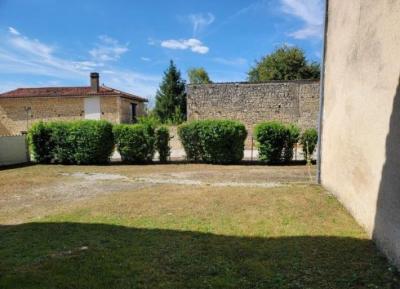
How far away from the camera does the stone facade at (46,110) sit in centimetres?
2942

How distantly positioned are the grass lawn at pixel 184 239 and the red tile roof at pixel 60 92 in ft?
70.6

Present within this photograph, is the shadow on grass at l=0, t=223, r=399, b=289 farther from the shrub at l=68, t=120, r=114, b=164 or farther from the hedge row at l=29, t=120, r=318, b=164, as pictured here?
the shrub at l=68, t=120, r=114, b=164

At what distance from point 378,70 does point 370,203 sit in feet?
6.05

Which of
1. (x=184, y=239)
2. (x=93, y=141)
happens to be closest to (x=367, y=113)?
(x=184, y=239)

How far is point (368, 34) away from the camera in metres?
5.01

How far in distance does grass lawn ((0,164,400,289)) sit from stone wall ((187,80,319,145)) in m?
14.7

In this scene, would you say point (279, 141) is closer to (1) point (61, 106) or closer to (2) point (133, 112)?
(2) point (133, 112)

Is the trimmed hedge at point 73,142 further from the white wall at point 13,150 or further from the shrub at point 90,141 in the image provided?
the white wall at point 13,150

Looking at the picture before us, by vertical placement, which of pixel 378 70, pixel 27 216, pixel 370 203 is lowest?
pixel 27 216

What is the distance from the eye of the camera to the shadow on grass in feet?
11.1

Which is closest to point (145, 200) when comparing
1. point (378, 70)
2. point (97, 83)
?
point (378, 70)

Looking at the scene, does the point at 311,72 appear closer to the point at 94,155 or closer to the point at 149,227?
the point at 94,155

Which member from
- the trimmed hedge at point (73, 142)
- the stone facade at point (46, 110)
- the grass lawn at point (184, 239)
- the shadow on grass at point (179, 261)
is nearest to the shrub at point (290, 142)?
the grass lawn at point (184, 239)

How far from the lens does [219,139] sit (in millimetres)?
13828
